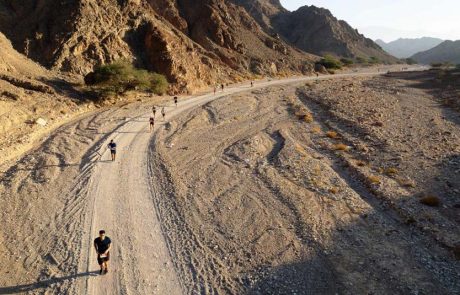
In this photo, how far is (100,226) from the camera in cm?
1702

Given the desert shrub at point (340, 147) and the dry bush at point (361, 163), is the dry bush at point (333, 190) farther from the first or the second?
the desert shrub at point (340, 147)

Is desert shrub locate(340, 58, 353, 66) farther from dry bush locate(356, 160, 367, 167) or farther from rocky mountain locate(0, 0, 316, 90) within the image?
dry bush locate(356, 160, 367, 167)

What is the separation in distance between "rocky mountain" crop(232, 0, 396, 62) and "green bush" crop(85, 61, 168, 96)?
8575cm

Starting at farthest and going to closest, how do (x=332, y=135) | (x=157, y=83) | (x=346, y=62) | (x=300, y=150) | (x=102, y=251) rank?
(x=346, y=62) < (x=157, y=83) < (x=332, y=135) < (x=300, y=150) < (x=102, y=251)

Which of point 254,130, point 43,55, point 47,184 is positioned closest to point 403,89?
point 254,130

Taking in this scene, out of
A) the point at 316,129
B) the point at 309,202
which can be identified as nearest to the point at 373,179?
the point at 309,202

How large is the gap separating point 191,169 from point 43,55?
32.5m

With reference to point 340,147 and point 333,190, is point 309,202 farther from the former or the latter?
point 340,147

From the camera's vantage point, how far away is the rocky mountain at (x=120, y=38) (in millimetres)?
48094

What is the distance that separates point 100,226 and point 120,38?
42560mm

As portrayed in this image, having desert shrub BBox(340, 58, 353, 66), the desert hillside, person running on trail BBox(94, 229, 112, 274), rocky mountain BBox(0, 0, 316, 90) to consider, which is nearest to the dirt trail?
person running on trail BBox(94, 229, 112, 274)

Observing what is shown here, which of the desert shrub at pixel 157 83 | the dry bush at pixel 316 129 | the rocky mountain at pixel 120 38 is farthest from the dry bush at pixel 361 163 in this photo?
the rocky mountain at pixel 120 38

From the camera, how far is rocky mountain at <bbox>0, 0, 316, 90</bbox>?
48094 millimetres

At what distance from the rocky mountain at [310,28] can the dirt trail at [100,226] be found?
4271 inches
